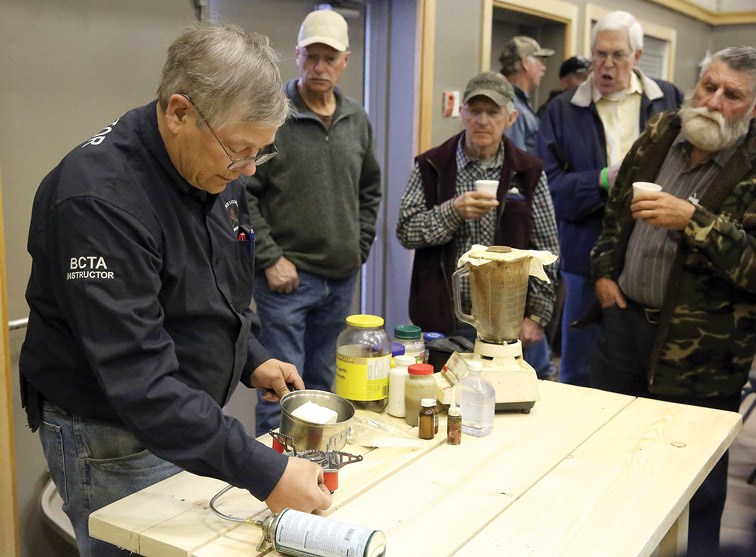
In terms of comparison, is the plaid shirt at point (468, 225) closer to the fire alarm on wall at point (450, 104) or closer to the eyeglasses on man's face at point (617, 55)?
the eyeglasses on man's face at point (617, 55)

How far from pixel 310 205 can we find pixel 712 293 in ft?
4.76

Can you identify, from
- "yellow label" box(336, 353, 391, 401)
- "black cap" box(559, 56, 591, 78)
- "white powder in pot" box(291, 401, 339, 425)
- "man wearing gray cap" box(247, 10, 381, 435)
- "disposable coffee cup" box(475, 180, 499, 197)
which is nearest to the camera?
"white powder in pot" box(291, 401, 339, 425)

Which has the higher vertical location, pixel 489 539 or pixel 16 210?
pixel 16 210

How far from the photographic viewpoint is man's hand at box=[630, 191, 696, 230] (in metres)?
2.43

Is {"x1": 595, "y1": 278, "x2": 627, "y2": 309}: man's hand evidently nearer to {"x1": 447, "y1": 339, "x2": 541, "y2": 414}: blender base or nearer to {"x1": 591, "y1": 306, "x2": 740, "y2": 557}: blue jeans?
{"x1": 591, "y1": 306, "x2": 740, "y2": 557}: blue jeans

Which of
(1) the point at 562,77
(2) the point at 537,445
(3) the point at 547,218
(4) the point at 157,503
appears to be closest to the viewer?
(4) the point at 157,503

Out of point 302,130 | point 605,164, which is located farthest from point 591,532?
point 605,164

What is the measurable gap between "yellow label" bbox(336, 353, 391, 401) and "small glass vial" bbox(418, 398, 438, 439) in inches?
6.1

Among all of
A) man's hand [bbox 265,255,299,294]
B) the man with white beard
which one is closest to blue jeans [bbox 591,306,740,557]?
the man with white beard

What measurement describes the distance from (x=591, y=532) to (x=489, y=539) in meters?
0.19

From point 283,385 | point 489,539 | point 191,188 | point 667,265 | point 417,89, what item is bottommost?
point 489,539

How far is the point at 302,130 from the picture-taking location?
121 inches

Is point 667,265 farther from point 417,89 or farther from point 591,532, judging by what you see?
point 417,89

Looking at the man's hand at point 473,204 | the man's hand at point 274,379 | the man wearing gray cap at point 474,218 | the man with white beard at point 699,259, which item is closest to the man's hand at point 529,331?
the man wearing gray cap at point 474,218
